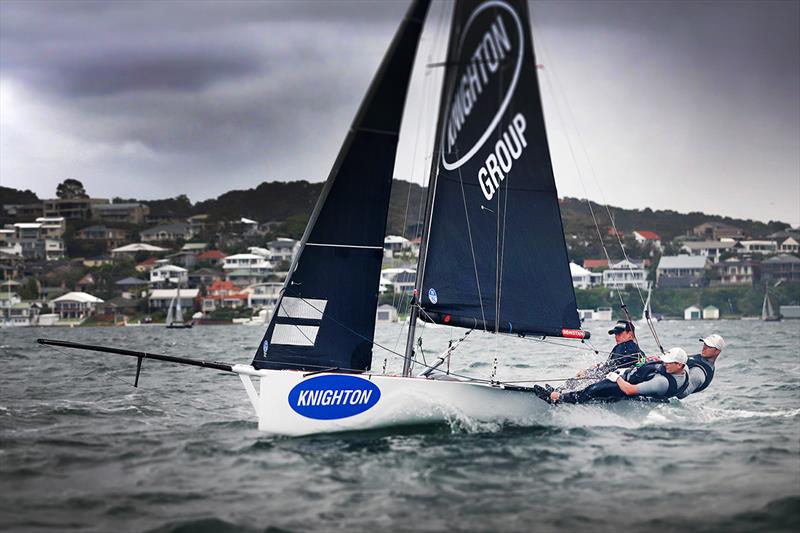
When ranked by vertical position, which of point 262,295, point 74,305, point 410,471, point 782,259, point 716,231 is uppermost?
point 716,231

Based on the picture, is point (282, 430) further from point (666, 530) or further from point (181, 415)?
point (666, 530)

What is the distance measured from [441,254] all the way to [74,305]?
8273 cm

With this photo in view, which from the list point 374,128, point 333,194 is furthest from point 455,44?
point 333,194

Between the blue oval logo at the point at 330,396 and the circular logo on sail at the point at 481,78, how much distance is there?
2742 mm

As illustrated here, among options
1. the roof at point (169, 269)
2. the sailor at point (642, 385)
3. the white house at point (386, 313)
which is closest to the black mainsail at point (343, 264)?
the sailor at point (642, 385)

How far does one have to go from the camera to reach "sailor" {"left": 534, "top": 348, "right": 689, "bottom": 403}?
11.8 m

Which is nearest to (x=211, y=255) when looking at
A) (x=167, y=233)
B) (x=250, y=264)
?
(x=250, y=264)

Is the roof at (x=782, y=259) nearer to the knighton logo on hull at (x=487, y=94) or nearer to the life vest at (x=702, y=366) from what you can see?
the life vest at (x=702, y=366)

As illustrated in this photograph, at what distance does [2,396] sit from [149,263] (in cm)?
9216

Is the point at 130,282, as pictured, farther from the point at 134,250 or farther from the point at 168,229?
the point at 168,229

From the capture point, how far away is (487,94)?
1170cm

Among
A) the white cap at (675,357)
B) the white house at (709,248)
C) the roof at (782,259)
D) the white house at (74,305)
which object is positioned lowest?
the white house at (74,305)

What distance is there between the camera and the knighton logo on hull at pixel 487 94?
11.5m

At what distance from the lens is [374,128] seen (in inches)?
442
